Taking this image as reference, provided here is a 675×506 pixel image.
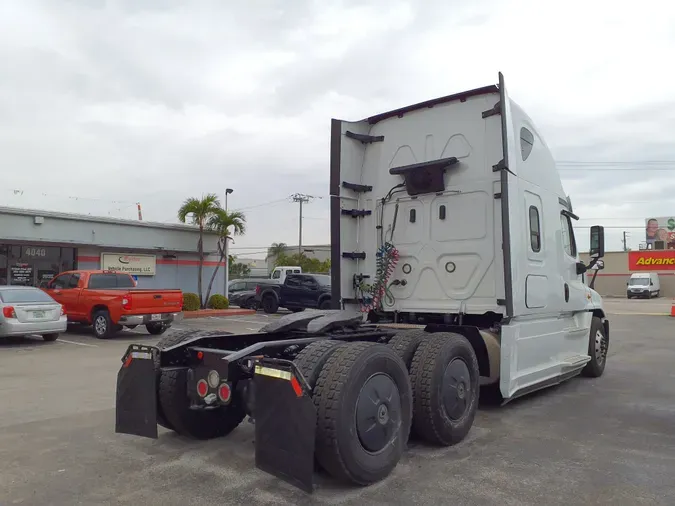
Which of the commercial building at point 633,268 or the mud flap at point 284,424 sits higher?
the commercial building at point 633,268

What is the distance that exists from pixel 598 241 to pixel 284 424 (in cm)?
634

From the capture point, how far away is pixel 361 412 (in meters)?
4.07

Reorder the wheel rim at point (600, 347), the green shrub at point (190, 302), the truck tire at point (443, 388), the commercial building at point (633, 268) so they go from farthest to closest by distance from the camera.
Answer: the commercial building at point (633, 268) → the green shrub at point (190, 302) → the wheel rim at point (600, 347) → the truck tire at point (443, 388)

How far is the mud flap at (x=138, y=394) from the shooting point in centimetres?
465

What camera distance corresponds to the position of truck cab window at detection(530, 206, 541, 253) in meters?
6.56

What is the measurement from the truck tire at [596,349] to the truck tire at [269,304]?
15.3 metres

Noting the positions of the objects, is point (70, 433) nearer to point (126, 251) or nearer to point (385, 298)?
point (385, 298)

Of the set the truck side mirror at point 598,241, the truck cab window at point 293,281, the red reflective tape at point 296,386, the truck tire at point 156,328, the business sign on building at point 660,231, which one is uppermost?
the business sign on building at point 660,231

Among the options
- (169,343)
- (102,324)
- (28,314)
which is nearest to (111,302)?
(102,324)

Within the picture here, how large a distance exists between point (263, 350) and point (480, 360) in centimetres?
266

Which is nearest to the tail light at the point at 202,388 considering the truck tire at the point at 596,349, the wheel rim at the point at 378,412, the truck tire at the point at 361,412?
the truck tire at the point at 361,412

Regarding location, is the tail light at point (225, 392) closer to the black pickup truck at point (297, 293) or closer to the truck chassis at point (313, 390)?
the truck chassis at point (313, 390)

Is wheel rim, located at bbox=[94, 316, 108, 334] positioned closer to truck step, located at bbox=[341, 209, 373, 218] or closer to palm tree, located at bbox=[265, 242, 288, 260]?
truck step, located at bbox=[341, 209, 373, 218]

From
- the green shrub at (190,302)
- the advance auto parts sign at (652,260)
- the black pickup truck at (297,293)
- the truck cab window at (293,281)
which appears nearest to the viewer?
the green shrub at (190,302)
